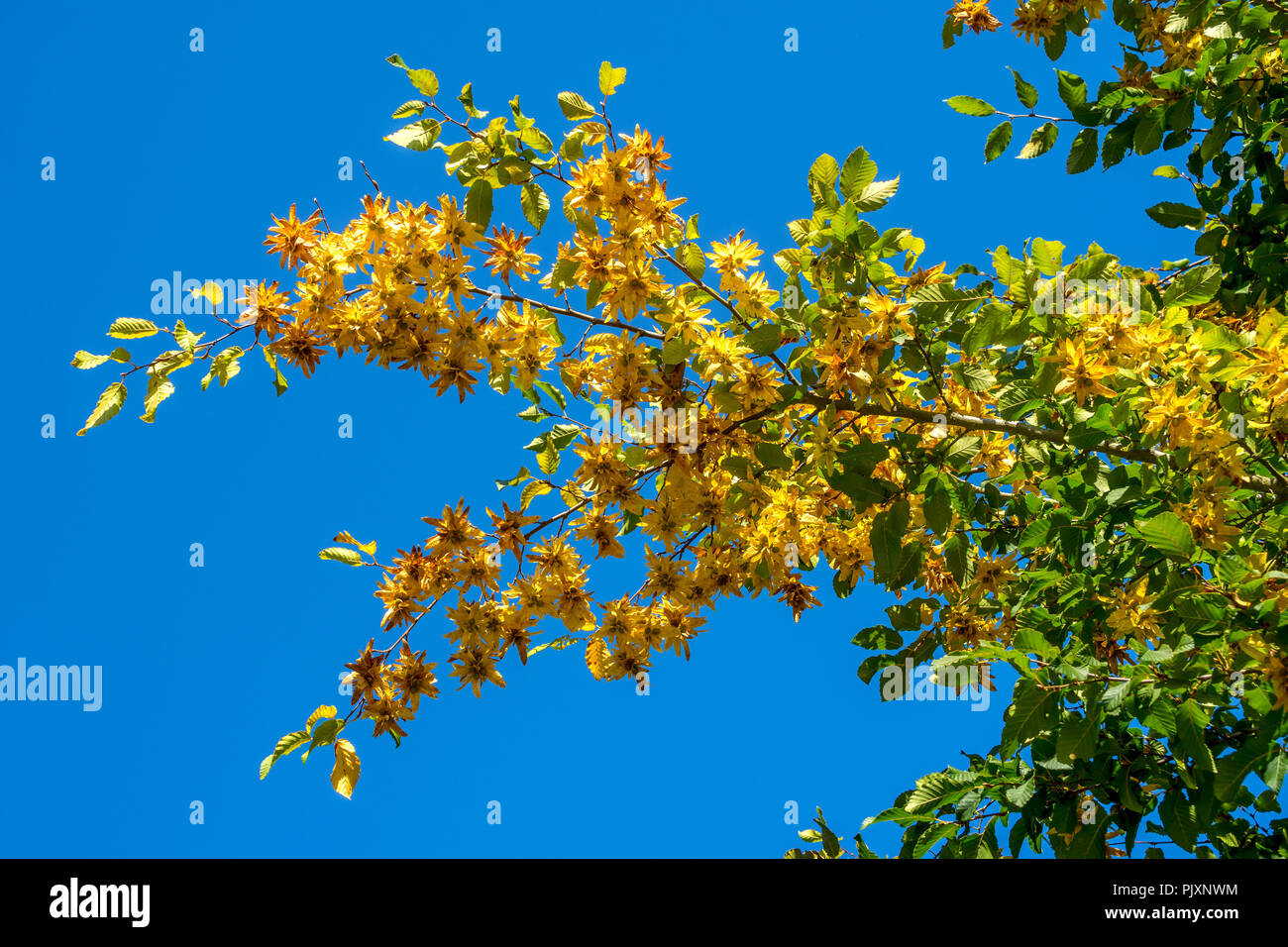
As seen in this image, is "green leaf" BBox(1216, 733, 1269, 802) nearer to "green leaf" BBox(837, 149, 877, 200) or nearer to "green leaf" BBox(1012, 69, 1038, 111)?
"green leaf" BBox(837, 149, 877, 200)

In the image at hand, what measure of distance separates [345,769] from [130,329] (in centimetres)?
172

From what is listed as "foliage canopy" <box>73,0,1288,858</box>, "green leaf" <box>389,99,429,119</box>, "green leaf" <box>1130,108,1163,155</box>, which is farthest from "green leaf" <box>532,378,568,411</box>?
"green leaf" <box>1130,108,1163,155</box>

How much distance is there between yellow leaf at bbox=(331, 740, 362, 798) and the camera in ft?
11.4

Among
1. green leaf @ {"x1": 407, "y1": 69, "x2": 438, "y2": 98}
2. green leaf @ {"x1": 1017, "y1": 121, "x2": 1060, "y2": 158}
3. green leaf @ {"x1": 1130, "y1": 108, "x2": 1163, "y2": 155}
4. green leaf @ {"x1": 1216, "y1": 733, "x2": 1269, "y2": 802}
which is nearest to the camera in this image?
green leaf @ {"x1": 1216, "y1": 733, "x2": 1269, "y2": 802}

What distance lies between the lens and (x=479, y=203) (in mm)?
3299

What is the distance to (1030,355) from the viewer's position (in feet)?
14.1

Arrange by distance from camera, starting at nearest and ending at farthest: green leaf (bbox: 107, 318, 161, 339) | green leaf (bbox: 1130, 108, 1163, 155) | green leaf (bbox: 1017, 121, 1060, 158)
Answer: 1. green leaf (bbox: 107, 318, 161, 339)
2. green leaf (bbox: 1130, 108, 1163, 155)
3. green leaf (bbox: 1017, 121, 1060, 158)

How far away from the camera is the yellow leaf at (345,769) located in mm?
3475

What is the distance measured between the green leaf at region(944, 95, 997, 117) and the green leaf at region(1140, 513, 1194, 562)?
7.46 ft
